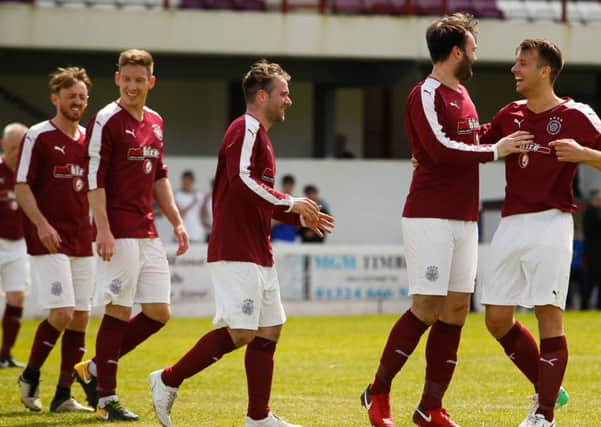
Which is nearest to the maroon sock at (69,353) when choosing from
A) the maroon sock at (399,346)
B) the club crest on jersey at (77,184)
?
the club crest on jersey at (77,184)

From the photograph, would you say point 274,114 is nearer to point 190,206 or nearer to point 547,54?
point 547,54

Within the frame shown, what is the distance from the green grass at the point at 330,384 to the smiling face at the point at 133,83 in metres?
2.13

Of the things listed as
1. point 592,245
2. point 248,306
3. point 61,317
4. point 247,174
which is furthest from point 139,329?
point 592,245

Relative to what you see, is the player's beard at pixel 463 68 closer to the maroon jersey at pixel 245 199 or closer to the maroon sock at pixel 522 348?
the maroon jersey at pixel 245 199

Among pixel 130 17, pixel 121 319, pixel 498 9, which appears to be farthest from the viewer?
pixel 498 9

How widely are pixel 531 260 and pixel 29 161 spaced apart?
3.79 m

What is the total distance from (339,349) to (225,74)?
42.5 feet

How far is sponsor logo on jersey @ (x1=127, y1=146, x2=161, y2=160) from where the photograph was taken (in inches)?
348

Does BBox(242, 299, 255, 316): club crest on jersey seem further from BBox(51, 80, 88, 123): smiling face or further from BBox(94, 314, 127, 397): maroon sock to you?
BBox(51, 80, 88, 123): smiling face

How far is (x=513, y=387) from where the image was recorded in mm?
10492

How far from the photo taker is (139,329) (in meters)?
9.06

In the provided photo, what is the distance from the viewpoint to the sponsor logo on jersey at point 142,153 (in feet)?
29.0

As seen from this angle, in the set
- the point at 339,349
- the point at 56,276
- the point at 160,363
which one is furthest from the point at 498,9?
the point at 56,276

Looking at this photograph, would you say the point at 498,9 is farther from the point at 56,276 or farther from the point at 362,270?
the point at 56,276
